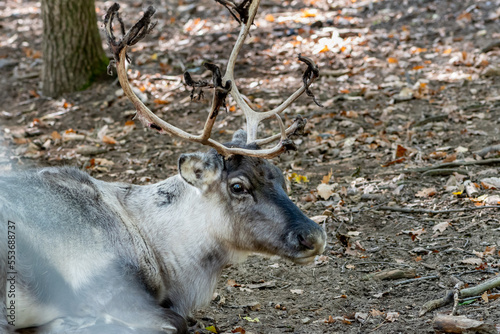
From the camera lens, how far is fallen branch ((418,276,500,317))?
15.5ft

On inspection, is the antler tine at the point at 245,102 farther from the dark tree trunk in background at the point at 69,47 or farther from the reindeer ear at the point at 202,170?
the dark tree trunk in background at the point at 69,47

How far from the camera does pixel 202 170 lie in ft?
15.8

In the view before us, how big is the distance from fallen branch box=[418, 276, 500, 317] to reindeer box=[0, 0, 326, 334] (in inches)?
40.4

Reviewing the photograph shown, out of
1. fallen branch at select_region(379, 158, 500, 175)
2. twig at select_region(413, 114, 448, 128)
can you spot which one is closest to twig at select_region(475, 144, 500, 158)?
fallen branch at select_region(379, 158, 500, 175)

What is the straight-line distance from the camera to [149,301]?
4566 millimetres

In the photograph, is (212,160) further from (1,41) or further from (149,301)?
(1,41)

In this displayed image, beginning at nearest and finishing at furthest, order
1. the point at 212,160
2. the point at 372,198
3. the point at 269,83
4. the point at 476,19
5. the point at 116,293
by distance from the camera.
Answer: the point at 116,293 < the point at 212,160 < the point at 372,198 < the point at 269,83 < the point at 476,19

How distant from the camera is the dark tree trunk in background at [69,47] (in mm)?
10195

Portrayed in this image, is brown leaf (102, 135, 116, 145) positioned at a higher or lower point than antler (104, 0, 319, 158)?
lower

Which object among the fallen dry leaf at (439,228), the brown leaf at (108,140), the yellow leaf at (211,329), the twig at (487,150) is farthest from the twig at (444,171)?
the brown leaf at (108,140)

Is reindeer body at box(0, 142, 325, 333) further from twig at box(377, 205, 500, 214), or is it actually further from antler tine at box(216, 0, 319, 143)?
twig at box(377, 205, 500, 214)

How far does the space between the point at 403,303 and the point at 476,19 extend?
31.2ft

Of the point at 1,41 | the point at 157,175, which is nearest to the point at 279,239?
the point at 157,175

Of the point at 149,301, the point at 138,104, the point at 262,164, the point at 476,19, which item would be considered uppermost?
the point at 138,104
